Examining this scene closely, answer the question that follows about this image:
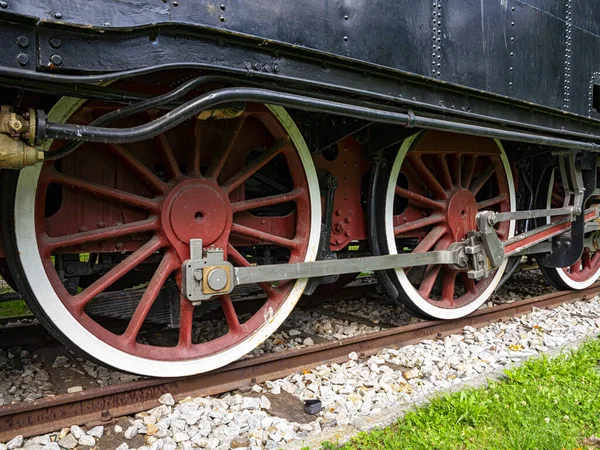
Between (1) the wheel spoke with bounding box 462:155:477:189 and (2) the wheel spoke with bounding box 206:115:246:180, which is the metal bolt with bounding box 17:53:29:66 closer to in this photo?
(2) the wheel spoke with bounding box 206:115:246:180

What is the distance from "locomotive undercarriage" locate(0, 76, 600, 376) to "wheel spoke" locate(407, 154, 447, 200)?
2cm

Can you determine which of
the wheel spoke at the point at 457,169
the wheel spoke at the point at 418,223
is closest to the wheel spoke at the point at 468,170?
the wheel spoke at the point at 457,169

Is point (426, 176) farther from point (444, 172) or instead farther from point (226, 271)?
point (226, 271)

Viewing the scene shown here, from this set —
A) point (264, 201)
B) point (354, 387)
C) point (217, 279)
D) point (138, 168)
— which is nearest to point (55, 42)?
point (138, 168)

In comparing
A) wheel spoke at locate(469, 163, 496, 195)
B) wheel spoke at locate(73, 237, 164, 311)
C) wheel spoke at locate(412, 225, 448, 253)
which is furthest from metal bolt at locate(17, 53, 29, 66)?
wheel spoke at locate(469, 163, 496, 195)

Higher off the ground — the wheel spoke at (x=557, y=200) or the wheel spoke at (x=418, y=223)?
the wheel spoke at (x=557, y=200)

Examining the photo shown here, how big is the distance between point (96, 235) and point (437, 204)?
2577 mm

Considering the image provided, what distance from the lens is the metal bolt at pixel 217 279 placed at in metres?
2.61

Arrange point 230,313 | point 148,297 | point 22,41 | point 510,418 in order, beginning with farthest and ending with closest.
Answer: point 230,313 → point 148,297 → point 510,418 → point 22,41

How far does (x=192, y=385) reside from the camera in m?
2.75

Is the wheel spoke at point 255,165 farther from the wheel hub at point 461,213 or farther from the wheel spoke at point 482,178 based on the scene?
the wheel spoke at point 482,178

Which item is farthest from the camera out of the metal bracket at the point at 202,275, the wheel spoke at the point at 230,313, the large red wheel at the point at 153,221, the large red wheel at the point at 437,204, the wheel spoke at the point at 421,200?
the wheel spoke at the point at 421,200

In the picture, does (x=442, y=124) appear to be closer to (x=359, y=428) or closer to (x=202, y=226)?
(x=202, y=226)

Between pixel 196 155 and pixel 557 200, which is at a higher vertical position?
pixel 196 155
